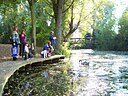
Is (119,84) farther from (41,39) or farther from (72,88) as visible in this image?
(41,39)

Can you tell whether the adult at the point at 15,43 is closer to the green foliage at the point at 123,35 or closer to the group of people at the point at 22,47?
the group of people at the point at 22,47

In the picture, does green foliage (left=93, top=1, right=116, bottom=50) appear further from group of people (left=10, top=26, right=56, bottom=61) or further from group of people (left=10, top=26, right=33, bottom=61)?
group of people (left=10, top=26, right=33, bottom=61)


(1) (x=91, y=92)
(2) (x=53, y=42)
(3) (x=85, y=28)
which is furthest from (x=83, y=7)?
(1) (x=91, y=92)

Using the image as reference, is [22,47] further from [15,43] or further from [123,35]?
[123,35]

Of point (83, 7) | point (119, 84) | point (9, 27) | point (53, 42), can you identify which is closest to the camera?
point (119, 84)

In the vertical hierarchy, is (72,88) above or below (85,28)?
below

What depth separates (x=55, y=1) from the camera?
86.5 ft

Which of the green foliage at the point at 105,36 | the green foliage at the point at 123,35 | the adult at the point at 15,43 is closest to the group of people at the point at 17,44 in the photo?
the adult at the point at 15,43

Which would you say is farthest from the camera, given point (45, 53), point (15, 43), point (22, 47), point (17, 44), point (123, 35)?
point (123, 35)

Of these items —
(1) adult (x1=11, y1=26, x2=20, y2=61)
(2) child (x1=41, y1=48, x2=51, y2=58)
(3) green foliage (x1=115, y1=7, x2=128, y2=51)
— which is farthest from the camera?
(3) green foliage (x1=115, y1=7, x2=128, y2=51)

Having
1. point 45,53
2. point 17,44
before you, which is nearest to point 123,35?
point 45,53

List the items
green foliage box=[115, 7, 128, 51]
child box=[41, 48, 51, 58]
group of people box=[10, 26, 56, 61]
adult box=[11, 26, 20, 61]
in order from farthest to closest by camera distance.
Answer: green foliage box=[115, 7, 128, 51] → child box=[41, 48, 51, 58] → group of people box=[10, 26, 56, 61] → adult box=[11, 26, 20, 61]

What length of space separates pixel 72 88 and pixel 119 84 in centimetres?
225

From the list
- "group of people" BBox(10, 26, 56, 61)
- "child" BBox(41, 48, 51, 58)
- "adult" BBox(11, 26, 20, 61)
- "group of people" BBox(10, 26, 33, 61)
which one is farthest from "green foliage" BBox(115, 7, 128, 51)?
"adult" BBox(11, 26, 20, 61)
